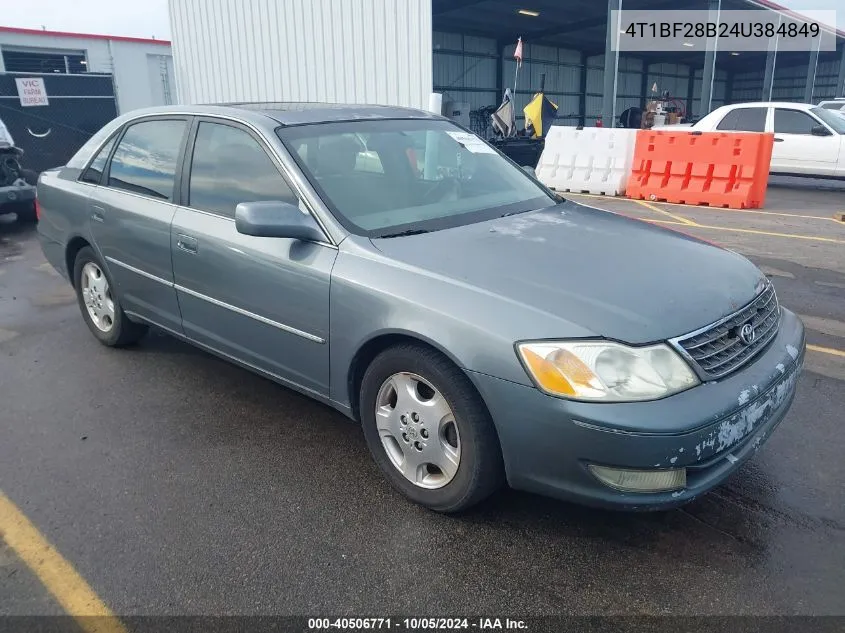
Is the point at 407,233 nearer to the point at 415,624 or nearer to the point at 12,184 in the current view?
the point at 415,624

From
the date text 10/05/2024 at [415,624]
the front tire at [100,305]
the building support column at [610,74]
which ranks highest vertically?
the building support column at [610,74]

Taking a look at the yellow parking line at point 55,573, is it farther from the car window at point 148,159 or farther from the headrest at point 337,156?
the headrest at point 337,156

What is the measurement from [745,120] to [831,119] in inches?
57.2

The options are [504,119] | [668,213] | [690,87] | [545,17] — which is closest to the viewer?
[668,213]

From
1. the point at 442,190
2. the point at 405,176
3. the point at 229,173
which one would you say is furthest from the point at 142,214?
the point at 442,190

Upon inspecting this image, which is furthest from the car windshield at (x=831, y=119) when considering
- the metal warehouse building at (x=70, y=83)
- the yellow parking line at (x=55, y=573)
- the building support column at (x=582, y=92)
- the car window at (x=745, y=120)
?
the building support column at (x=582, y=92)

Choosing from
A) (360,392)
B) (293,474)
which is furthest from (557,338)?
(293,474)

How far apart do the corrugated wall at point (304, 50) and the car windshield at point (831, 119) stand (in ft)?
23.7

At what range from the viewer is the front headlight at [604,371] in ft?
7.85

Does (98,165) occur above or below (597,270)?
above

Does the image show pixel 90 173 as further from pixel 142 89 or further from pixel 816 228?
pixel 142 89

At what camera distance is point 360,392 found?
10.1ft

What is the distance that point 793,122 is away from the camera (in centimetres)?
1306

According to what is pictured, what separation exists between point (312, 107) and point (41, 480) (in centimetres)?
235
